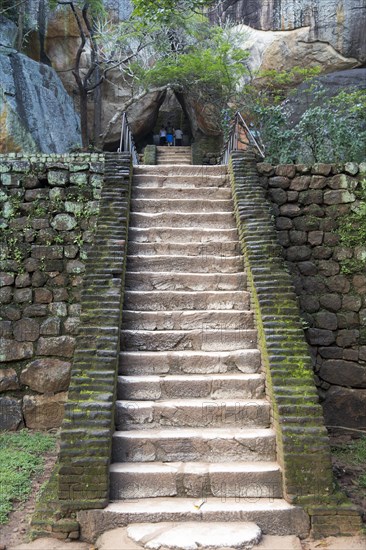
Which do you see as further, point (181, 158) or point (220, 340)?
point (181, 158)

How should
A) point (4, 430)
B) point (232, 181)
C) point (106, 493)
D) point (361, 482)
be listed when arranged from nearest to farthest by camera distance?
point (106, 493) < point (361, 482) < point (4, 430) < point (232, 181)

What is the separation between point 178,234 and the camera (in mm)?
5816

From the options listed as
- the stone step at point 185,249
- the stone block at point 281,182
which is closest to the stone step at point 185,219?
the stone step at point 185,249

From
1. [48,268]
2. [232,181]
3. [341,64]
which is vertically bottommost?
[48,268]

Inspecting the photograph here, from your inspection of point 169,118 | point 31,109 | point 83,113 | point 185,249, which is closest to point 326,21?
point 169,118

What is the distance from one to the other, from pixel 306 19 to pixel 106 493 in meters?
18.3

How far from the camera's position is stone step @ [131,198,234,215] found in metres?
6.16

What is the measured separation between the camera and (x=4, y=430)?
5668 millimetres

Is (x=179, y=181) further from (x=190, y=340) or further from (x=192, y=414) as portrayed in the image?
(x=192, y=414)

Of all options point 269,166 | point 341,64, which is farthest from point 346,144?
point 341,64

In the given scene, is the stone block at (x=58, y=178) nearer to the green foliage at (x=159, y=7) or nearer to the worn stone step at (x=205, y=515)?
the worn stone step at (x=205, y=515)

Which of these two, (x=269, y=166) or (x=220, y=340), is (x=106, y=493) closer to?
(x=220, y=340)

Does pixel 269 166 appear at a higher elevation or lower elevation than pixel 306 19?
lower

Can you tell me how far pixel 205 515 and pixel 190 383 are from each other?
1163 millimetres
